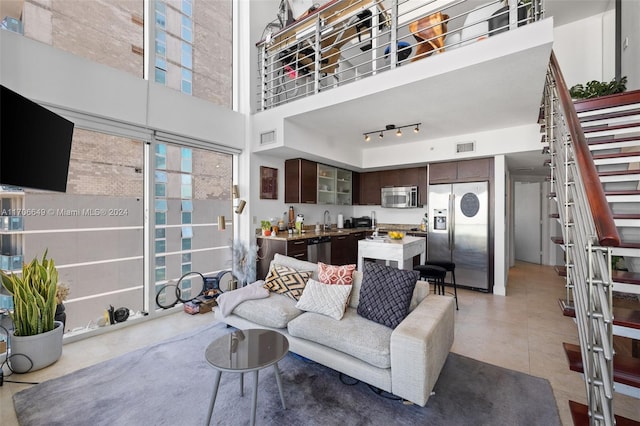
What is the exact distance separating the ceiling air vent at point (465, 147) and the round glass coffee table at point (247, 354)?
14.4 ft

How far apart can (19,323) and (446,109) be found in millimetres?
5017

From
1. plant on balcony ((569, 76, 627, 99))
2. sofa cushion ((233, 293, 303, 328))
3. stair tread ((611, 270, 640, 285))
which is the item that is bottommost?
sofa cushion ((233, 293, 303, 328))

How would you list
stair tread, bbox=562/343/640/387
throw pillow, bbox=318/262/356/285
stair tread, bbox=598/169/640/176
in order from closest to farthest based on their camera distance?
stair tread, bbox=562/343/640/387 < stair tread, bbox=598/169/640/176 < throw pillow, bbox=318/262/356/285

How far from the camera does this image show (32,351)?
234cm

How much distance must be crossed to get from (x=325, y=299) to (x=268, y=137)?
9.31ft

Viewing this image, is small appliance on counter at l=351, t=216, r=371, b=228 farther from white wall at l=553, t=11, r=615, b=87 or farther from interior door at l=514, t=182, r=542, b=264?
interior door at l=514, t=182, r=542, b=264

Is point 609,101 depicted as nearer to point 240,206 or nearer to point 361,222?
point 361,222

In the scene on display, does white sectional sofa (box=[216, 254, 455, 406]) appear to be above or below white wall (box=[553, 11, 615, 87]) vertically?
below

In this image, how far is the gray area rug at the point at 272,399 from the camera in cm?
179

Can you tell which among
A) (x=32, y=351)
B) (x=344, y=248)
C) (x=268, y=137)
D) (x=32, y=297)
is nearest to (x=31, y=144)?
(x=32, y=297)

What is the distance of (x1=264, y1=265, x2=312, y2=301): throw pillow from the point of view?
2.90m

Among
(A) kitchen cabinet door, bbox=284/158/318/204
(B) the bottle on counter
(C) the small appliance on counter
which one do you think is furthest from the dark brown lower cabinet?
(A) kitchen cabinet door, bbox=284/158/318/204

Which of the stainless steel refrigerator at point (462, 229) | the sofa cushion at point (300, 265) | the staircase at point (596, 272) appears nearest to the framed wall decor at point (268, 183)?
the sofa cushion at point (300, 265)

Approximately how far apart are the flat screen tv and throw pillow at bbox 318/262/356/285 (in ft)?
7.50
